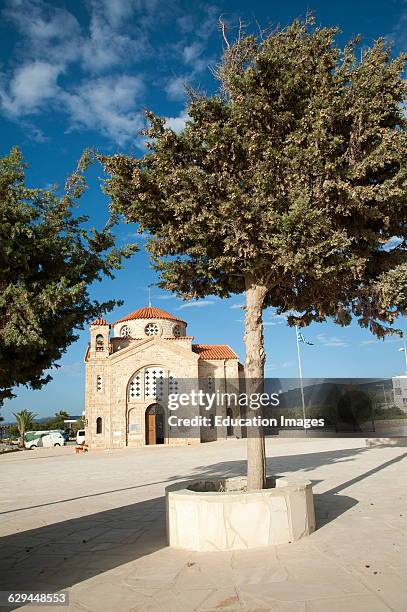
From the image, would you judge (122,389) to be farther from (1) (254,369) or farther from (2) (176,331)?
(1) (254,369)

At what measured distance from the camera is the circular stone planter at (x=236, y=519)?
601cm

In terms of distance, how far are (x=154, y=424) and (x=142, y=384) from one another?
128 inches

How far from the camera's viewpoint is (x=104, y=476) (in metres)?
15.7

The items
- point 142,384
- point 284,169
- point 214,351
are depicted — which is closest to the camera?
point 284,169

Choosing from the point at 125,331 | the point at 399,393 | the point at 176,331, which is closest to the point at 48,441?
the point at 125,331

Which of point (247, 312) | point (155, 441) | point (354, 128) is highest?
point (354, 128)

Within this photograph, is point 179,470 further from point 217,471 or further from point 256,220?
point 256,220

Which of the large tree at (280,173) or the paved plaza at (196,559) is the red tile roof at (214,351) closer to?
the paved plaza at (196,559)

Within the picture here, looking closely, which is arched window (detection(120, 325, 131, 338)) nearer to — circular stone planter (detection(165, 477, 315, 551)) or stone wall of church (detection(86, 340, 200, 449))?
stone wall of church (detection(86, 340, 200, 449))

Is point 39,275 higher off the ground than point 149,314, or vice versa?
point 149,314

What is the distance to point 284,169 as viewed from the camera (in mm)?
7125

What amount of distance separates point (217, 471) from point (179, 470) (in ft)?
5.84

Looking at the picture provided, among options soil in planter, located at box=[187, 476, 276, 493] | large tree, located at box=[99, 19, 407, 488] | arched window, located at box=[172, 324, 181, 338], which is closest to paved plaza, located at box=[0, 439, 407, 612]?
soil in planter, located at box=[187, 476, 276, 493]

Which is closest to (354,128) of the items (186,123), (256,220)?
(256,220)
